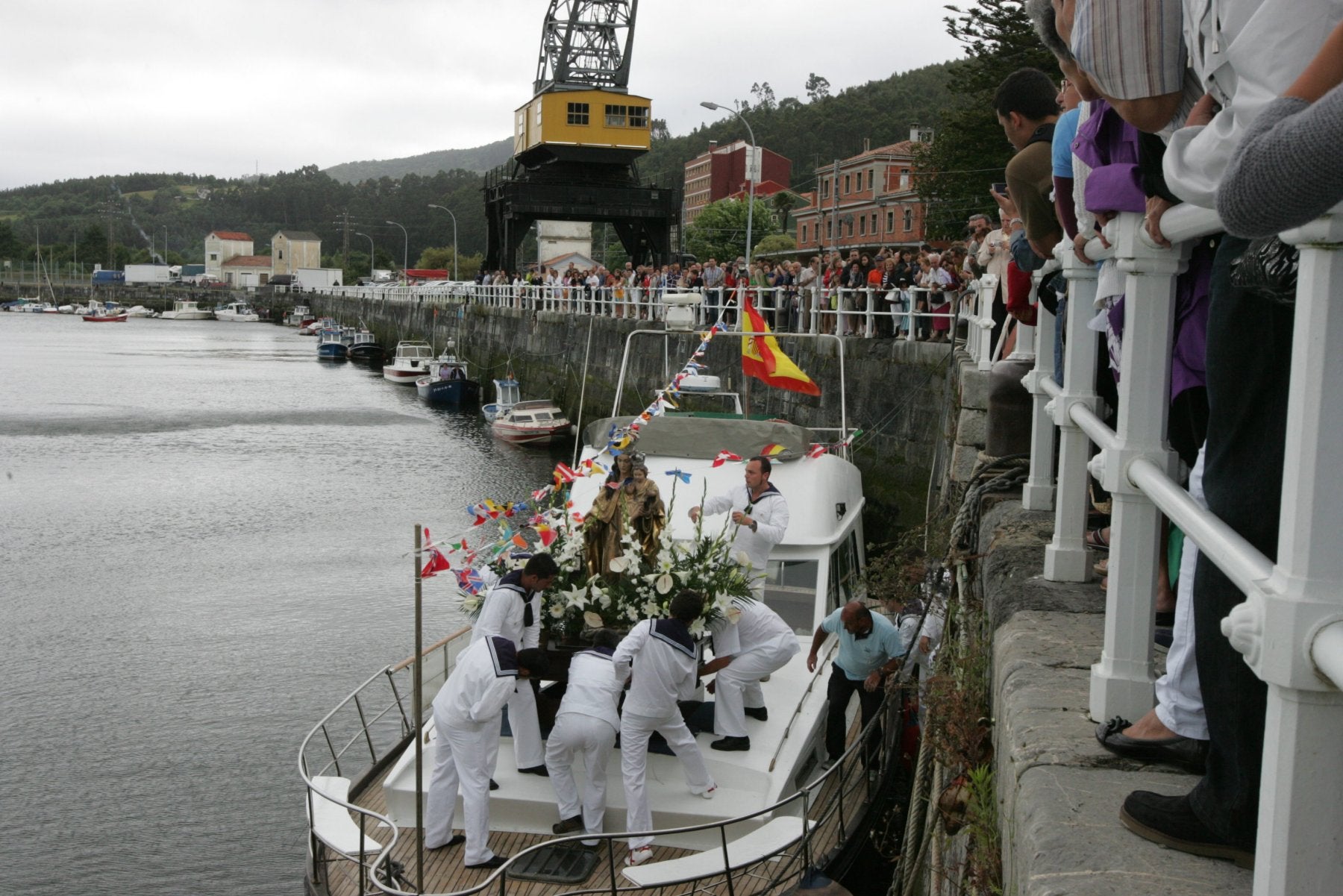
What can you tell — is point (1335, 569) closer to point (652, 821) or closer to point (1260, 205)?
point (1260, 205)

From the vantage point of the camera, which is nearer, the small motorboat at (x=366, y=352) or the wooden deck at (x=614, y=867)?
the wooden deck at (x=614, y=867)

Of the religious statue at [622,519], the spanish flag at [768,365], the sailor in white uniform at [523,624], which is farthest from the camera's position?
the spanish flag at [768,365]

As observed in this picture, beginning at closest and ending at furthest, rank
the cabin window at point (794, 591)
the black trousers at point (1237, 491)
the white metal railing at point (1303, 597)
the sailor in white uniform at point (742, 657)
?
1. the white metal railing at point (1303, 597)
2. the black trousers at point (1237, 491)
3. the sailor in white uniform at point (742, 657)
4. the cabin window at point (794, 591)

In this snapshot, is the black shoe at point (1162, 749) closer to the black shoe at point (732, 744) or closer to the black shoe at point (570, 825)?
the black shoe at point (570, 825)

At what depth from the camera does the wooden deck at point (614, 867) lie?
23.2 feet

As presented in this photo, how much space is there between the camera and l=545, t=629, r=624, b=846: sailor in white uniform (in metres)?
7.25

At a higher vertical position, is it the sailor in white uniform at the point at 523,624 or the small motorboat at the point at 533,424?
the sailor in white uniform at the point at 523,624

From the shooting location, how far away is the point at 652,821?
299 inches

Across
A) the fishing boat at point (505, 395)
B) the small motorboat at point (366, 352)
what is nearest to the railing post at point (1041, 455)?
the fishing boat at point (505, 395)

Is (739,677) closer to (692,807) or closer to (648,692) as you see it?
(692,807)

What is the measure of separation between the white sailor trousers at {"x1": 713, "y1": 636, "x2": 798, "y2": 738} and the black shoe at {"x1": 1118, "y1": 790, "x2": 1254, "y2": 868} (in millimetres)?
5635

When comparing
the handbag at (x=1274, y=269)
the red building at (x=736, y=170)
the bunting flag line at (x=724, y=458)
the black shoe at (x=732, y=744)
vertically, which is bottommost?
the black shoe at (x=732, y=744)

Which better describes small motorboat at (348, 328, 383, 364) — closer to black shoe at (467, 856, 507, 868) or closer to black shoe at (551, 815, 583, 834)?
black shoe at (551, 815, 583, 834)

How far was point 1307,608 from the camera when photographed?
5.82 ft
